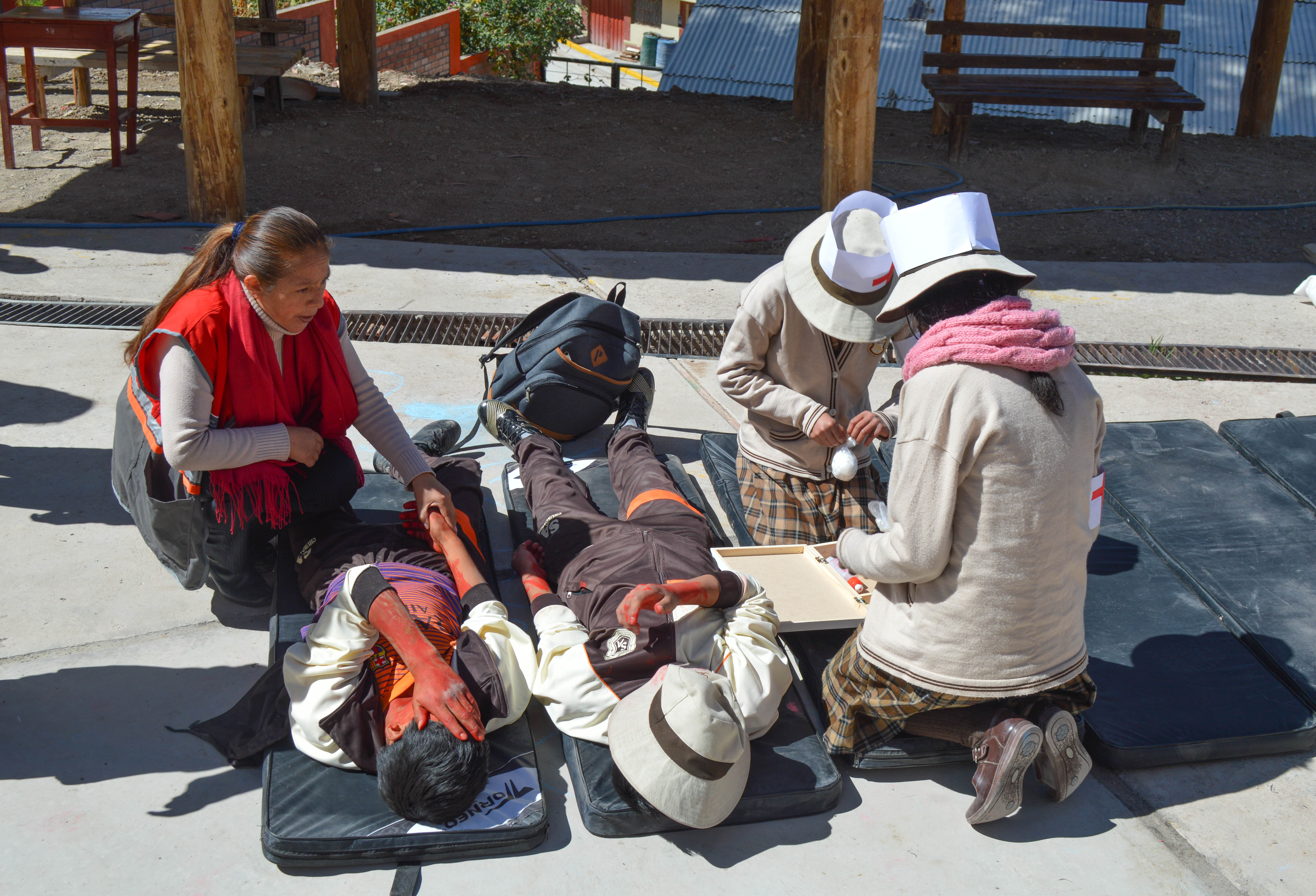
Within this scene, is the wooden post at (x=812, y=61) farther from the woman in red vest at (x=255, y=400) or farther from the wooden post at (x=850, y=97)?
the woman in red vest at (x=255, y=400)

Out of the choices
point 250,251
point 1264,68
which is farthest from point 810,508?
point 1264,68

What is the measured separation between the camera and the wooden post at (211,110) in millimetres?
6047

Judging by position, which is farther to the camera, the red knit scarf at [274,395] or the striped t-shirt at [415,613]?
the red knit scarf at [274,395]

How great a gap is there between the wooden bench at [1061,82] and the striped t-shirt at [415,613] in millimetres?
7186

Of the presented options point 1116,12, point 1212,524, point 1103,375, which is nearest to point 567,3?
point 1116,12

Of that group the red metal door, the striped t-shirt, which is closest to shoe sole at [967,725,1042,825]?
the striped t-shirt

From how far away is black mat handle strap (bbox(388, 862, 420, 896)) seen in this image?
2127 millimetres

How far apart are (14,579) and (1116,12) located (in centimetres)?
1416

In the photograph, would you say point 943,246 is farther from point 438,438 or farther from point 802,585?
point 438,438

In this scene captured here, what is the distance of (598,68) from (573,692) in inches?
800

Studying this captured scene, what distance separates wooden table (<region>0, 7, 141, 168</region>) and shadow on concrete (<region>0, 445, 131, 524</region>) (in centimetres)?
454

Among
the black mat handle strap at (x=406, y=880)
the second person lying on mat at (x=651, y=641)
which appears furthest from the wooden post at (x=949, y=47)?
the black mat handle strap at (x=406, y=880)

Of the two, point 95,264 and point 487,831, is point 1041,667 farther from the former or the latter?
point 95,264

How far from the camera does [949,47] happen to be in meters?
9.28
